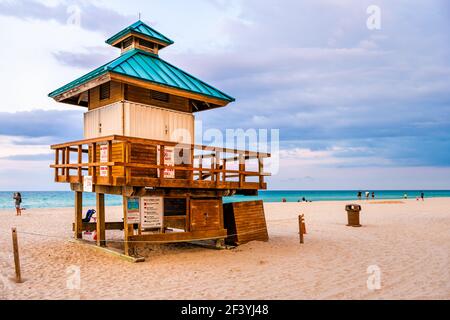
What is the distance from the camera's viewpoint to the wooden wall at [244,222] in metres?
15.2

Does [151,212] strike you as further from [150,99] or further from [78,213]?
[78,213]

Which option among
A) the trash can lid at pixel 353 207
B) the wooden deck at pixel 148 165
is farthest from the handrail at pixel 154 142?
the trash can lid at pixel 353 207

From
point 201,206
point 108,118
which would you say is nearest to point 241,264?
point 201,206

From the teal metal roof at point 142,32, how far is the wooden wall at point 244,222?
7653 millimetres

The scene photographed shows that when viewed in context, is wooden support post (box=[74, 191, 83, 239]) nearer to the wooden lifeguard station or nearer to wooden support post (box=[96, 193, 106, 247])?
the wooden lifeguard station

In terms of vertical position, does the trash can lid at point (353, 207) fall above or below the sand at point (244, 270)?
above

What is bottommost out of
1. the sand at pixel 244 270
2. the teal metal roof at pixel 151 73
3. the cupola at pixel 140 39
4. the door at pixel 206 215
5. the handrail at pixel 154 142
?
the sand at pixel 244 270

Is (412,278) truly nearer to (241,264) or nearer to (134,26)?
(241,264)

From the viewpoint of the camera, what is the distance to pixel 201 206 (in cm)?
1420

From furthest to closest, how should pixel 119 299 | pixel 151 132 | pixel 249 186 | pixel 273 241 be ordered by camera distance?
pixel 273 241 → pixel 249 186 → pixel 151 132 → pixel 119 299

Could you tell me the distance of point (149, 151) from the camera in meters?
13.8

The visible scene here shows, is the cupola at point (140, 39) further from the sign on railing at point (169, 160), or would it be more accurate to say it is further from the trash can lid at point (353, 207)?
the trash can lid at point (353, 207)

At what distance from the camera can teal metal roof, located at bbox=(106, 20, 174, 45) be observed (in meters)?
15.4
